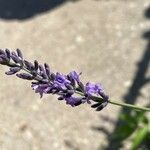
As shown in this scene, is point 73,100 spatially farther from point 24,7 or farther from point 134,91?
point 24,7

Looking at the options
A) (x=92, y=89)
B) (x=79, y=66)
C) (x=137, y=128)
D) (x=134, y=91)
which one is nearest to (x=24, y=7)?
(x=79, y=66)

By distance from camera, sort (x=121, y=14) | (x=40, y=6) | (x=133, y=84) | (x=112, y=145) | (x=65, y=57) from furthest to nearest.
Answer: (x=40, y=6) → (x=121, y=14) → (x=65, y=57) → (x=133, y=84) → (x=112, y=145)

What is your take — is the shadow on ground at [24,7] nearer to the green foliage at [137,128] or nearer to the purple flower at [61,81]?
the green foliage at [137,128]

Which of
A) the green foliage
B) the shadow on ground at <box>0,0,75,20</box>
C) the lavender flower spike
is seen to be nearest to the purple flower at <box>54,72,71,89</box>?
the lavender flower spike

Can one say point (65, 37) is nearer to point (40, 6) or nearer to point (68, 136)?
point (40, 6)

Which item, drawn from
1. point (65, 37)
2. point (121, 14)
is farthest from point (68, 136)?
point (121, 14)

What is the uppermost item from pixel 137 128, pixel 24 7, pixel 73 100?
pixel 24 7
